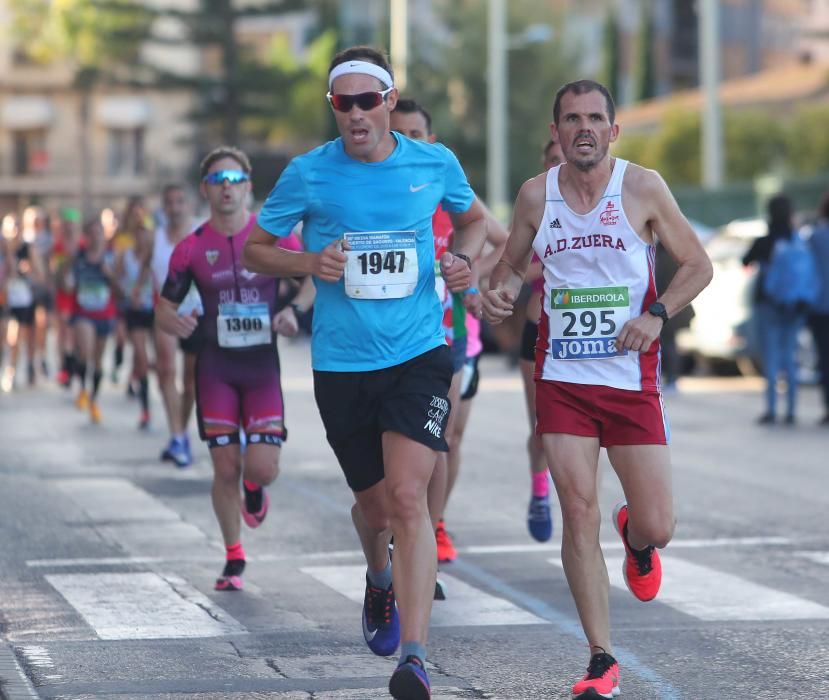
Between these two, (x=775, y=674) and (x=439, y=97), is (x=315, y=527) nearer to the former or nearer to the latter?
(x=775, y=674)

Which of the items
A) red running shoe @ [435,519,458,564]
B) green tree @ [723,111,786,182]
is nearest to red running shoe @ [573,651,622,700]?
red running shoe @ [435,519,458,564]

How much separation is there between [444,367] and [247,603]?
217cm

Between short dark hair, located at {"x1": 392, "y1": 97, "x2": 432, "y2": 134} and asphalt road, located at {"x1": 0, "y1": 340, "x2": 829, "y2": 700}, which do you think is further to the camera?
short dark hair, located at {"x1": 392, "y1": 97, "x2": 432, "y2": 134}

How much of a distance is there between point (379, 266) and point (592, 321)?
744 millimetres

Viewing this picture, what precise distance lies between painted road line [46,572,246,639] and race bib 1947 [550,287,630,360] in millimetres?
1926

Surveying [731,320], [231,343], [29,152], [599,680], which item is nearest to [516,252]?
[599,680]

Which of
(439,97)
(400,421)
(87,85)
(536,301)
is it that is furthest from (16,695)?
(87,85)

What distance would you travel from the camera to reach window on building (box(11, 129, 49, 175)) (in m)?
88.2

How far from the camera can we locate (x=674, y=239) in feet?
23.1

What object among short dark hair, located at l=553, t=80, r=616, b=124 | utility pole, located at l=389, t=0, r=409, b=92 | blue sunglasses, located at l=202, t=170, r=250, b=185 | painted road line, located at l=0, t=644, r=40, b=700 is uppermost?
utility pole, located at l=389, t=0, r=409, b=92

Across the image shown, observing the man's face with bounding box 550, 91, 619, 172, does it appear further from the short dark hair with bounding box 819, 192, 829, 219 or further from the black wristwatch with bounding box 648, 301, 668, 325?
the short dark hair with bounding box 819, 192, 829, 219

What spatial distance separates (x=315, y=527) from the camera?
11453 mm

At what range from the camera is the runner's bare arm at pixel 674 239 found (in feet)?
23.1

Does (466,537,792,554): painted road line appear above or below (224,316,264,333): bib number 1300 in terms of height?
below
